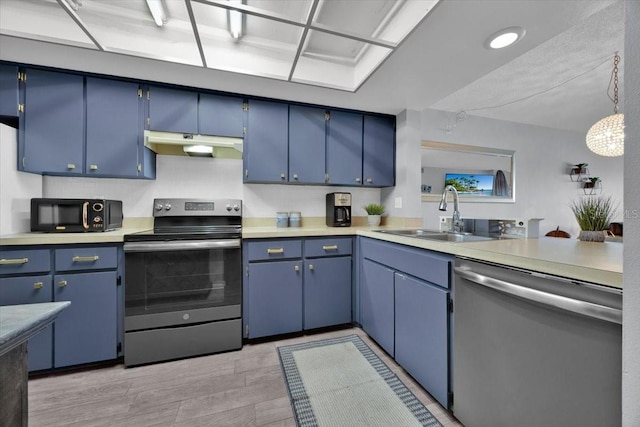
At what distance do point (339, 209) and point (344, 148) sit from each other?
66cm

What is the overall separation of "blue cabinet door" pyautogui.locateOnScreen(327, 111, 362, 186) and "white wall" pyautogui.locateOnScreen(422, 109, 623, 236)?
3.38ft

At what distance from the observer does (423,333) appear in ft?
5.01

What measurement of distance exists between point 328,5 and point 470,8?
85cm

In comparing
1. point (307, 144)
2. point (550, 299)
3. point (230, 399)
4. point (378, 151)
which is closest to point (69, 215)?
point (230, 399)

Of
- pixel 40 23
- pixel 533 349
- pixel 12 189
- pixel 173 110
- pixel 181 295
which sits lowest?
pixel 181 295

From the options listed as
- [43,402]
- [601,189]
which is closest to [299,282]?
[43,402]

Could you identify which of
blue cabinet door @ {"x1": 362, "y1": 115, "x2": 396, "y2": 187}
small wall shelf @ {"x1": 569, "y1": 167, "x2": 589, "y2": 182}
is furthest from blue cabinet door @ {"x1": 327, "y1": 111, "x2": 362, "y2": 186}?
small wall shelf @ {"x1": 569, "y1": 167, "x2": 589, "y2": 182}

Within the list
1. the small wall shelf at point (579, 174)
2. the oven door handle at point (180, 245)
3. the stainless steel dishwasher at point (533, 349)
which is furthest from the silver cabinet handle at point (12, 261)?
the small wall shelf at point (579, 174)

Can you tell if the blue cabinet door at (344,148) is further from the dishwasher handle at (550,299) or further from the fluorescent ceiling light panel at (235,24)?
the dishwasher handle at (550,299)

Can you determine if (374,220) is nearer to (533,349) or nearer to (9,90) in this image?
(533,349)

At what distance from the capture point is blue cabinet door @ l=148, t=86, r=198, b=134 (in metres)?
2.18

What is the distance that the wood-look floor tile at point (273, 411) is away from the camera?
1369 millimetres

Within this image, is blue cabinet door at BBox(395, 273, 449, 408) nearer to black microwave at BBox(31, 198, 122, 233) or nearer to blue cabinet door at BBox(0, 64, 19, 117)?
black microwave at BBox(31, 198, 122, 233)

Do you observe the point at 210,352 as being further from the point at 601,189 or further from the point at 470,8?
the point at 601,189
